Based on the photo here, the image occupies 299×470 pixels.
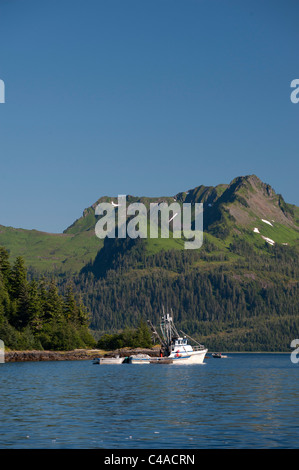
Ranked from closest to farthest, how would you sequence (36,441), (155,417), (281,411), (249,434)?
(36,441)
(249,434)
(155,417)
(281,411)

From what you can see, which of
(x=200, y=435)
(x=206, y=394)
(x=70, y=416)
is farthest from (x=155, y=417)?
(x=206, y=394)

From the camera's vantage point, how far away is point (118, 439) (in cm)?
4516

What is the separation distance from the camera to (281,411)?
62.8 m

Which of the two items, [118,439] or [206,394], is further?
[206,394]

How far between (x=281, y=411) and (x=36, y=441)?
28.7 m

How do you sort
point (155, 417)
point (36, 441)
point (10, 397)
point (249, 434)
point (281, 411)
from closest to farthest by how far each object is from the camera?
point (36, 441) → point (249, 434) → point (155, 417) → point (281, 411) → point (10, 397)

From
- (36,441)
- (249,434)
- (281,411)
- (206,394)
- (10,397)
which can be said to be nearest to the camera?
(36,441)

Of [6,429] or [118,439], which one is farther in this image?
[6,429]

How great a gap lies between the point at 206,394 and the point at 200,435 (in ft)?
125

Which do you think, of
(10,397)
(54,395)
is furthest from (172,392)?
(10,397)

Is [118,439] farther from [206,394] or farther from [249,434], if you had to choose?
[206,394]
